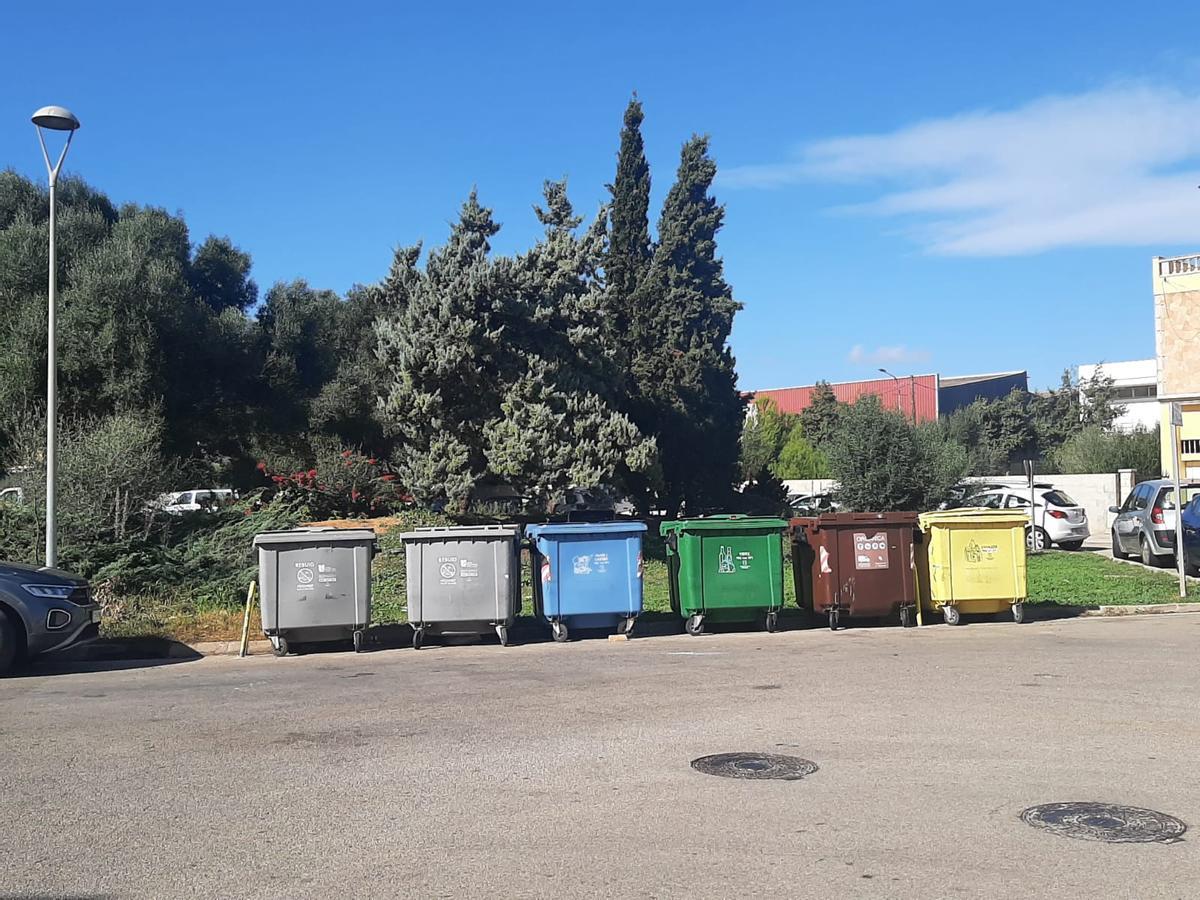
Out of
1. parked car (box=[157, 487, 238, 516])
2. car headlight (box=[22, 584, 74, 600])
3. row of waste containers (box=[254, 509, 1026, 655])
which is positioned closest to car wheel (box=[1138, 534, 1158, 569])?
row of waste containers (box=[254, 509, 1026, 655])

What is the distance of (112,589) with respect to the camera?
14.9 meters

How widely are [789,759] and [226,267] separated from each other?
2343 cm

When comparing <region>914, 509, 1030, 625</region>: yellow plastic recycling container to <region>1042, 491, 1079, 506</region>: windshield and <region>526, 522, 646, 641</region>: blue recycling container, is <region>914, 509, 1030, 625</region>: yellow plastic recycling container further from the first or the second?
<region>1042, 491, 1079, 506</region>: windshield

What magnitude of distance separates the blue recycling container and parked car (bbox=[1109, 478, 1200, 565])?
37.1ft

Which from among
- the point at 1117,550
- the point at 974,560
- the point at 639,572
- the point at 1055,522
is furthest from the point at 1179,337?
the point at 639,572

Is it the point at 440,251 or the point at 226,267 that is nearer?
the point at 440,251

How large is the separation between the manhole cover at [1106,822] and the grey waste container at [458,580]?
26.1 feet

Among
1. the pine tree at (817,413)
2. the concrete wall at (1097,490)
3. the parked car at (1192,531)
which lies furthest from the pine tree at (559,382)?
the pine tree at (817,413)

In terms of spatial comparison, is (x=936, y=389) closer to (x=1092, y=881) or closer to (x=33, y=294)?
(x=33, y=294)

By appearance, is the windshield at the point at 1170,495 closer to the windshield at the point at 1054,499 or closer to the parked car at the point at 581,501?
the windshield at the point at 1054,499

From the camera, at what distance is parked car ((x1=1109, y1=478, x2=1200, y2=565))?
2041cm

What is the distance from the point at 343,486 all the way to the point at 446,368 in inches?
151

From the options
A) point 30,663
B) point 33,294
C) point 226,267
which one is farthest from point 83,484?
point 226,267

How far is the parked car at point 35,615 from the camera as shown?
11.0 meters
